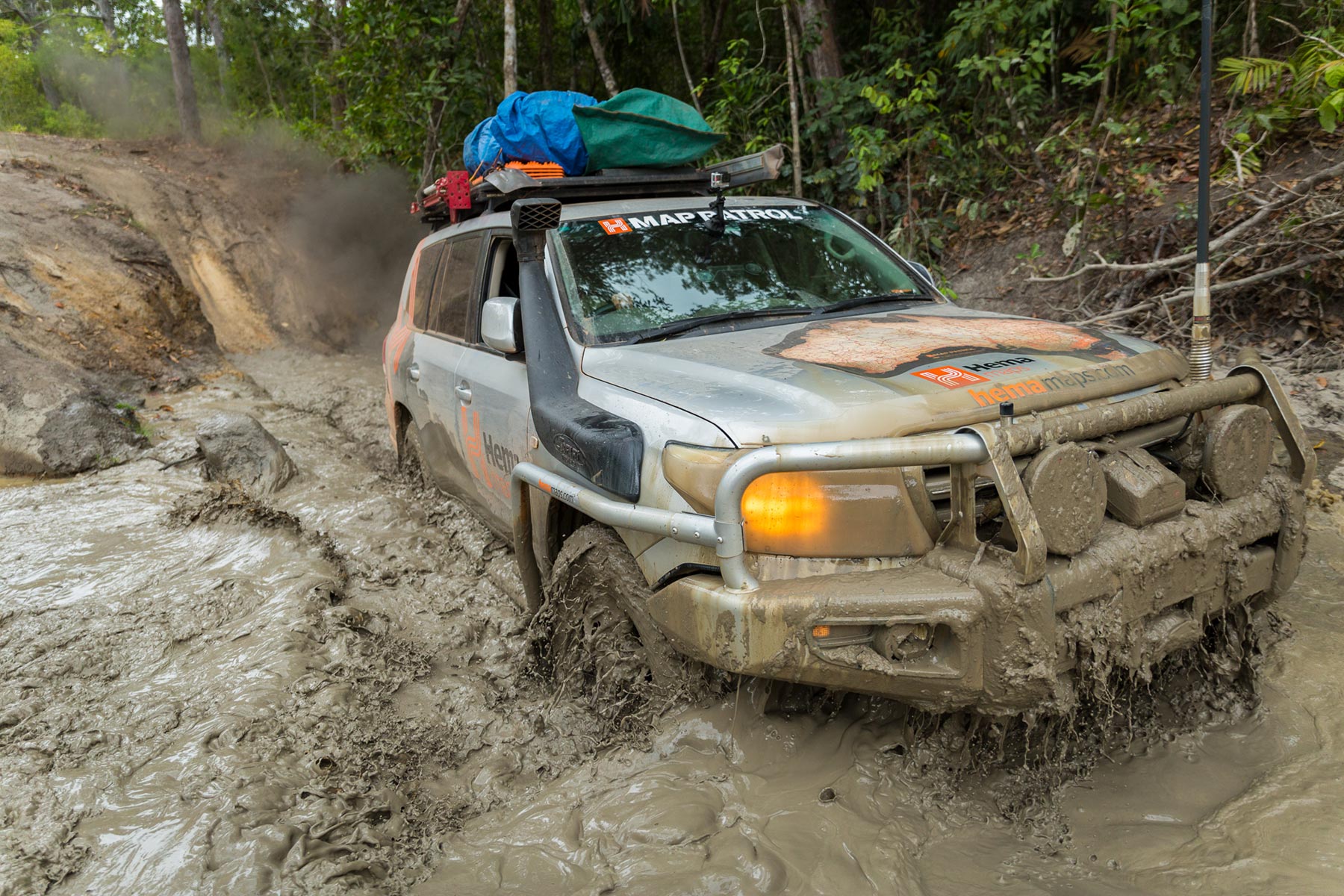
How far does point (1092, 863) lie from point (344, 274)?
1304 centimetres

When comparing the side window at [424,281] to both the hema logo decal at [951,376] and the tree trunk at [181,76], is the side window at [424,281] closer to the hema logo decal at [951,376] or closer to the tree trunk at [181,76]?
the hema logo decal at [951,376]

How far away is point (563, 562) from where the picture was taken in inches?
123

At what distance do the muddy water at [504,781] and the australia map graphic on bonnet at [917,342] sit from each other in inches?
42.0

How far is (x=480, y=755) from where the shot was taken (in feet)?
10.4

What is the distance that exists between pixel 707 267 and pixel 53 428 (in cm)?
515

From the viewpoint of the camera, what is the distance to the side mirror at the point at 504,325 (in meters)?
3.53

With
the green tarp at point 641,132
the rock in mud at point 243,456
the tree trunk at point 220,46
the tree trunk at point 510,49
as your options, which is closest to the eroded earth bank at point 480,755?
the rock in mud at point 243,456

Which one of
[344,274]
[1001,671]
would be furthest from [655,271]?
[344,274]

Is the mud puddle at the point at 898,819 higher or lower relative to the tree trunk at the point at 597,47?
lower

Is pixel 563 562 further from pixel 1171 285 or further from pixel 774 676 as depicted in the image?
pixel 1171 285

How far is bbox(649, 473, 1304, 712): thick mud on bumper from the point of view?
2281 mm

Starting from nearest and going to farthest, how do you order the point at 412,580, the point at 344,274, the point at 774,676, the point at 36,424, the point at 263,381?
the point at 774,676 → the point at 412,580 → the point at 36,424 → the point at 263,381 → the point at 344,274

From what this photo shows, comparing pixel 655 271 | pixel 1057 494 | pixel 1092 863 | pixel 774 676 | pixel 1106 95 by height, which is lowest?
pixel 1092 863

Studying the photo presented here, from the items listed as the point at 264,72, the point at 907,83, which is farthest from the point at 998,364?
the point at 264,72
